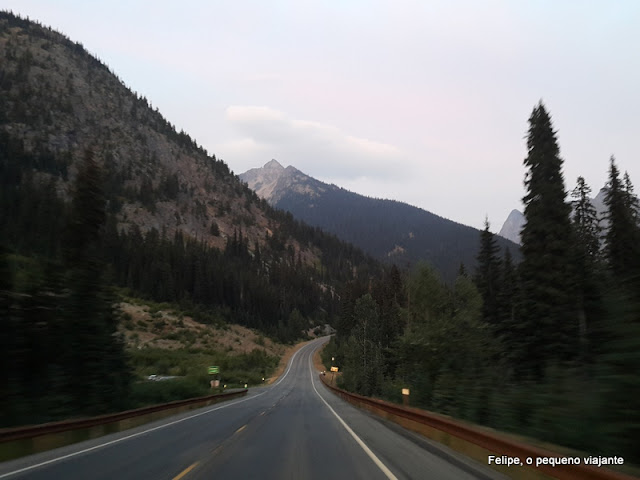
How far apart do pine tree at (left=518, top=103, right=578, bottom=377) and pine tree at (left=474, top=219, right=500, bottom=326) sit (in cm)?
2678

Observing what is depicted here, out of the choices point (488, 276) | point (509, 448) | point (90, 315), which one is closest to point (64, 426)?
point (90, 315)

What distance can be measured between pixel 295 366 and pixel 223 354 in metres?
19.3

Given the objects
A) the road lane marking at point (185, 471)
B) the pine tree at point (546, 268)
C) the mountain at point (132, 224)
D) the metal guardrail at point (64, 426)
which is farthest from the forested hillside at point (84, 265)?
the pine tree at point (546, 268)

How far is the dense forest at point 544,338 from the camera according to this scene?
7.37 m

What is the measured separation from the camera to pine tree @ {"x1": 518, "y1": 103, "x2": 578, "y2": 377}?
29266mm

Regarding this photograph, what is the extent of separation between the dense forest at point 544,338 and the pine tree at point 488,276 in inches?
8.4

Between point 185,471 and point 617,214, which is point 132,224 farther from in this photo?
point 185,471

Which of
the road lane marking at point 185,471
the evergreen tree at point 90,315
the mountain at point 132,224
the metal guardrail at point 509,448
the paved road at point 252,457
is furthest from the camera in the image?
the mountain at point 132,224

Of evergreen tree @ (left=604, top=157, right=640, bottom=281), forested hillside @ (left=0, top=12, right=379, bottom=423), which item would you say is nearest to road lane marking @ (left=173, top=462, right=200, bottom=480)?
forested hillside @ (left=0, top=12, right=379, bottom=423)

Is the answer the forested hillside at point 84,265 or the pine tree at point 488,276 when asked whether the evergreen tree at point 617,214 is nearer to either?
the pine tree at point 488,276

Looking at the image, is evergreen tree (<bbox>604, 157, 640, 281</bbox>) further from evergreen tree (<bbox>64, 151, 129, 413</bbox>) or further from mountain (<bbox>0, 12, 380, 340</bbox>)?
mountain (<bbox>0, 12, 380, 340</bbox>)

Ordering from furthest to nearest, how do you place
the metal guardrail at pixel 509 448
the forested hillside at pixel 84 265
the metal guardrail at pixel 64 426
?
the forested hillside at pixel 84 265, the metal guardrail at pixel 64 426, the metal guardrail at pixel 509 448

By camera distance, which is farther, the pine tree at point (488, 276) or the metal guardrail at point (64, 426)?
the pine tree at point (488, 276)

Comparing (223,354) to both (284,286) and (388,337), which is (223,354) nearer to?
(388,337)
